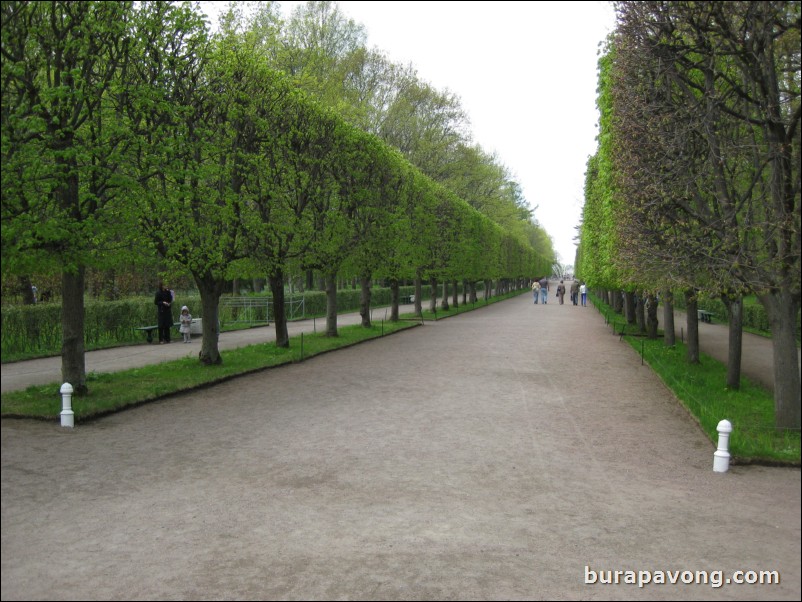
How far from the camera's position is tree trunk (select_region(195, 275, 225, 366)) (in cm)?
1630

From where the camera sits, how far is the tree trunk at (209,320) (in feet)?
53.5

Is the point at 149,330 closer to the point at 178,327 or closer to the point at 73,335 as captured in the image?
the point at 178,327

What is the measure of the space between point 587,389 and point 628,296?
18753 mm

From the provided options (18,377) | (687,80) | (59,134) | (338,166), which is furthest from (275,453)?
(338,166)

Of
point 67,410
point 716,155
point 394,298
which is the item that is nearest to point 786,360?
point 716,155

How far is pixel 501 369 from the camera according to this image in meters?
17.3

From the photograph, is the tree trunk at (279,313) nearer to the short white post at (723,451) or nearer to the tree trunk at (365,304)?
the tree trunk at (365,304)

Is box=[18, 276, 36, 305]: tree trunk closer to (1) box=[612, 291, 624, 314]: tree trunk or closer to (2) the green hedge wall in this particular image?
(2) the green hedge wall

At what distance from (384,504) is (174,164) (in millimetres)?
8560

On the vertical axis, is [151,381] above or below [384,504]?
above

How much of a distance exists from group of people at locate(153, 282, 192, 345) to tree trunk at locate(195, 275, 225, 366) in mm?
5185

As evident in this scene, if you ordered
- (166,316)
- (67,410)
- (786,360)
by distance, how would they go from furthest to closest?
(166,316) < (786,360) < (67,410)

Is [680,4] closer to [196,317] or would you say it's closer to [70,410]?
[70,410]

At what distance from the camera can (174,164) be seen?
12.8 m
